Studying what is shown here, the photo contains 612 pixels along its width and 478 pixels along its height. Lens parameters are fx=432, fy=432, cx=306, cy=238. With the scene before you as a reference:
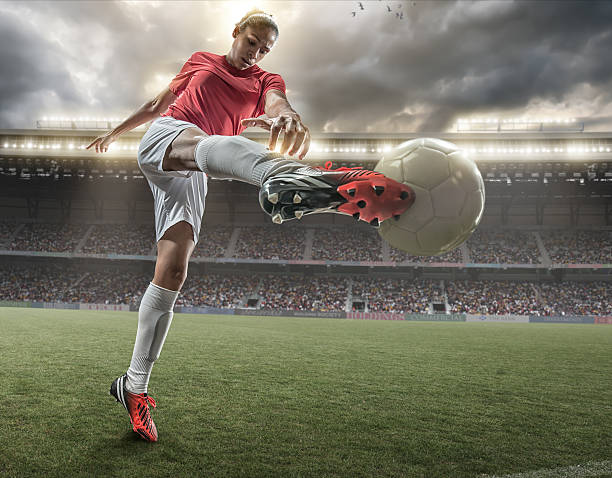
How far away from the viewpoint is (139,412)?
266cm

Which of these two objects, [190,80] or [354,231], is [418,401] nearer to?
[190,80]

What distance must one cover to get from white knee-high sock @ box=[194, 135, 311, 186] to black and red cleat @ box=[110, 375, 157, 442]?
1659mm

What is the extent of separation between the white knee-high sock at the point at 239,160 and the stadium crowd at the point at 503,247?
26687 mm

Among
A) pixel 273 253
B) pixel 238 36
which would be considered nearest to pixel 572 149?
pixel 273 253

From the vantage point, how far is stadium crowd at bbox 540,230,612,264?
26.0 metres

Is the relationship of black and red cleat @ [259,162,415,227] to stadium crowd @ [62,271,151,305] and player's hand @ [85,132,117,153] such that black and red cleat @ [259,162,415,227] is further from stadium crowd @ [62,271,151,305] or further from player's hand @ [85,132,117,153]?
stadium crowd @ [62,271,151,305]

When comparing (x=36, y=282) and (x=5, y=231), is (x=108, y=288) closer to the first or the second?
(x=36, y=282)

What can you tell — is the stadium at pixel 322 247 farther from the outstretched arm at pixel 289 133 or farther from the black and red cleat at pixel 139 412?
the outstretched arm at pixel 289 133

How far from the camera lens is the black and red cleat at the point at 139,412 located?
2629 mm

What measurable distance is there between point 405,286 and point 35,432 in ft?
83.5

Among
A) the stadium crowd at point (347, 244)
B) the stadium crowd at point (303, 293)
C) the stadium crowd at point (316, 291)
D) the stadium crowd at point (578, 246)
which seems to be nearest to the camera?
the stadium crowd at point (316, 291)

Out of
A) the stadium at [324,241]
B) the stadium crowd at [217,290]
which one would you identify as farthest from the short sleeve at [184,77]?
the stadium crowd at [217,290]

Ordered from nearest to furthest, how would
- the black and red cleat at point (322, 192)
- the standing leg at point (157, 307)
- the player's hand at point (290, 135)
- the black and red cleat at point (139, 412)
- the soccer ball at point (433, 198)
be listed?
the black and red cleat at point (322, 192) < the player's hand at point (290, 135) < the soccer ball at point (433, 198) < the black and red cleat at point (139, 412) < the standing leg at point (157, 307)

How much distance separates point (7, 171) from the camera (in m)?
27.6
